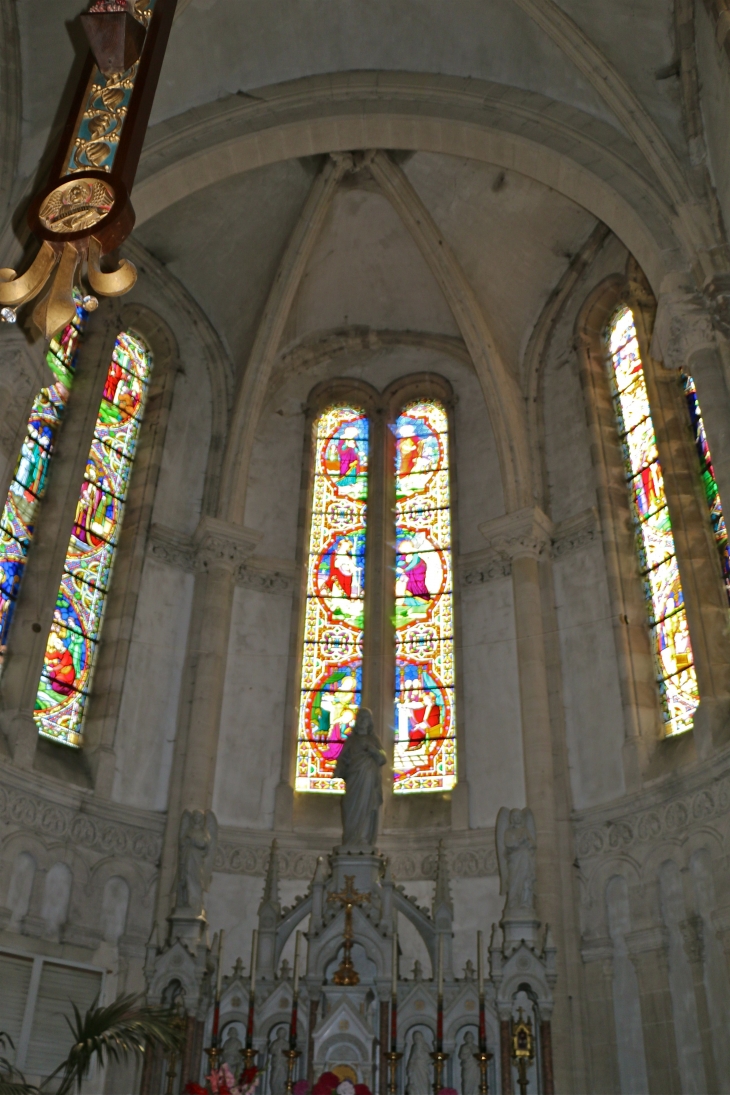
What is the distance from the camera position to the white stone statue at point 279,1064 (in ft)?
28.5

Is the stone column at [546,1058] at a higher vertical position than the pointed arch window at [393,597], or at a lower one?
lower

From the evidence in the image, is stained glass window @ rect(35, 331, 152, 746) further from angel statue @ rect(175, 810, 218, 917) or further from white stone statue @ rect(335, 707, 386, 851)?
white stone statue @ rect(335, 707, 386, 851)

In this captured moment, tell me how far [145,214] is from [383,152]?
4.18 m

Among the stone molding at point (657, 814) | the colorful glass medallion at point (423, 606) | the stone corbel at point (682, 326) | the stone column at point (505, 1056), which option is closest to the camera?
the stone column at point (505, 1056)

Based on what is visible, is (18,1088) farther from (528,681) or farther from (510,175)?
(510,175)

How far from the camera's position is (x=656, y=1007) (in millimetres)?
10445

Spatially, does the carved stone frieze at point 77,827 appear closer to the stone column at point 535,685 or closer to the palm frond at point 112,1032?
the palm frond at point 112,1032

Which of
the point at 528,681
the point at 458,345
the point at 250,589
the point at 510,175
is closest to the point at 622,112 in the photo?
the point at 510,175

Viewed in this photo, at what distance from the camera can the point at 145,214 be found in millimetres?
12367

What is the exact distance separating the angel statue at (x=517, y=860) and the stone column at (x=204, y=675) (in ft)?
12.7

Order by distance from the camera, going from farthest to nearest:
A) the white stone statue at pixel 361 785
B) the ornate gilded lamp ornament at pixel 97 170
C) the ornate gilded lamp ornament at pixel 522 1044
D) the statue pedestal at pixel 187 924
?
the statue pedestal at pixel 187 924 < the white stone statue at pixel 361 785 < the ornate gilded lamp ornament at pixel 522 1044 < the ornate gilded lamp ornament at pixel 97 170

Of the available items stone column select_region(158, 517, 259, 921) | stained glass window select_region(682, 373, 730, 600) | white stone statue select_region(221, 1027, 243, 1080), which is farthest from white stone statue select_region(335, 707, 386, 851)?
stained glass window select_region(682, 373, 730, 600)

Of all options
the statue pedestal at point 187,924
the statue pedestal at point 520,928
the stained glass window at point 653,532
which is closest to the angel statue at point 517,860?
the statue pedestal at point 520,928

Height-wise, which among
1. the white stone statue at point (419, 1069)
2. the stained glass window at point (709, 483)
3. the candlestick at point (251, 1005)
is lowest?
the white stone statue at point (419, 1069)
